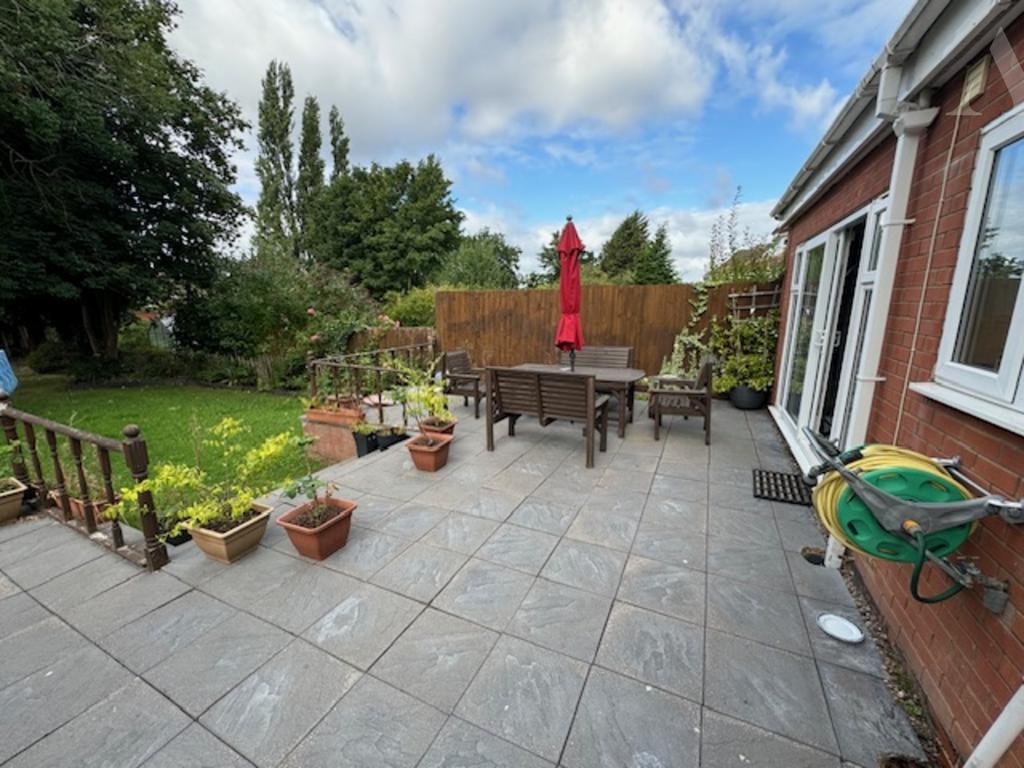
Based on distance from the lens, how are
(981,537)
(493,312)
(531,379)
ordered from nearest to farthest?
(981,537) → (531,379) → (493,312)

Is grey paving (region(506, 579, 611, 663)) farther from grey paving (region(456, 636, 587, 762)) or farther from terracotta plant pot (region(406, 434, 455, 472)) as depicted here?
terracotta plant pot (region(406, 434, 455, 472))

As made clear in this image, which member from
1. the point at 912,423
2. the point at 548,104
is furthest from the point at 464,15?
the point at 912,423

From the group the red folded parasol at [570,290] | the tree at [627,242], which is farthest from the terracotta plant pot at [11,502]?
the tree at [627,242]

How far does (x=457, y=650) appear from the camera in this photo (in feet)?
5.67

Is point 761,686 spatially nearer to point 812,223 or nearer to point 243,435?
point 812,223

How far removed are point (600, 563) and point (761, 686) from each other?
2.91ft

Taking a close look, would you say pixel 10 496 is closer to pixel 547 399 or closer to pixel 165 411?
pixel 547 399

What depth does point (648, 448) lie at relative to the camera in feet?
13.5

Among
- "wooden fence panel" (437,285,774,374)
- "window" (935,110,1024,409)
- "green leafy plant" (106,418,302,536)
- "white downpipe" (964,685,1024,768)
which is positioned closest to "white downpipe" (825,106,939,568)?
"window" (935,110,1024,409)

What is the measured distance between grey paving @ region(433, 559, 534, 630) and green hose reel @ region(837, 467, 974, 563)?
1.42m

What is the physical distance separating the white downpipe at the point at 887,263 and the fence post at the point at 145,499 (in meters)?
3.72

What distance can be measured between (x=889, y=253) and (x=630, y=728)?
97.8 inches

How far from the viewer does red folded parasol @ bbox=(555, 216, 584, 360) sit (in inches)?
185

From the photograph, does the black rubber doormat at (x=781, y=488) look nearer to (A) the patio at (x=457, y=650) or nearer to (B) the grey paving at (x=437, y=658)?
(A) the patio at (x=457, y=650)
